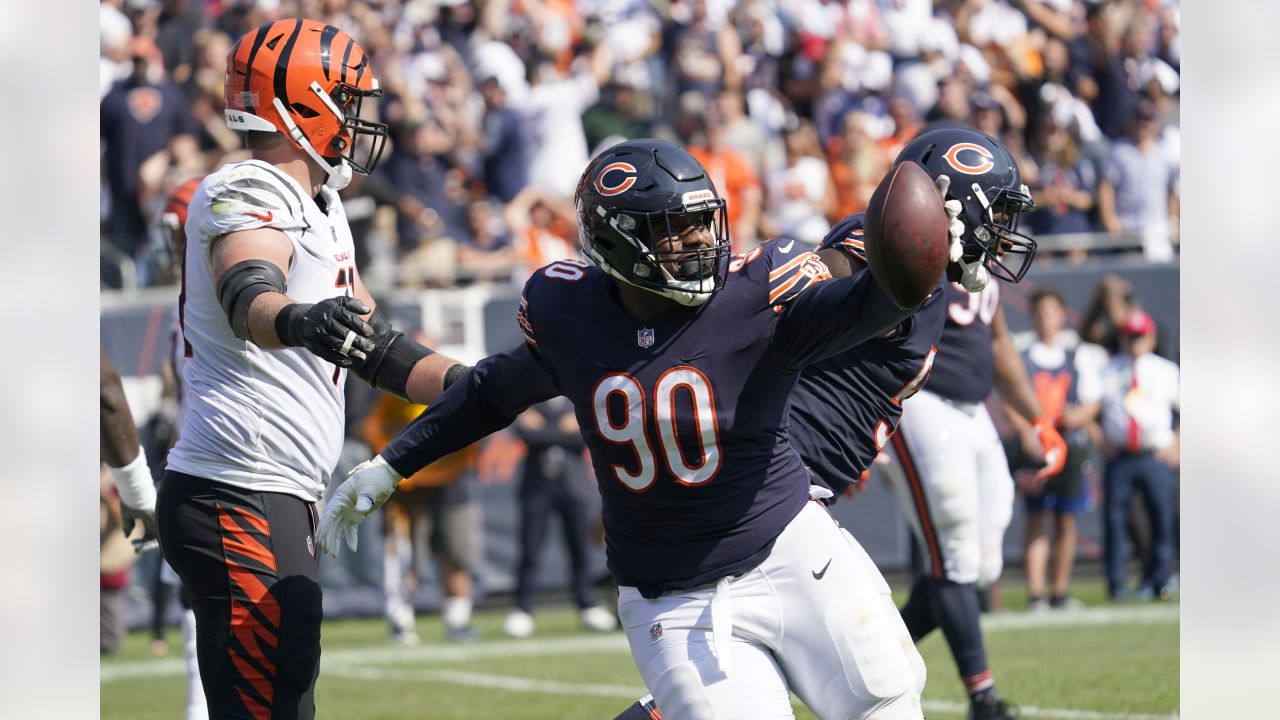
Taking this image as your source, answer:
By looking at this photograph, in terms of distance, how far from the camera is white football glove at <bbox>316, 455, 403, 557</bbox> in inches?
138

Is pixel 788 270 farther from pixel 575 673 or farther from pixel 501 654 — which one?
pixel 501 654

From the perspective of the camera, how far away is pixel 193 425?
11.9 feet

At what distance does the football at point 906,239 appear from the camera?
2797mm

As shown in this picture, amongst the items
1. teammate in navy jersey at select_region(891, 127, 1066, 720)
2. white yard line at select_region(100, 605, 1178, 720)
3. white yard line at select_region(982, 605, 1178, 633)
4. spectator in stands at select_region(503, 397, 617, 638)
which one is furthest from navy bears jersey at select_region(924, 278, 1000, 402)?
spectator in stands at select_region(503, 397, 617, 638)

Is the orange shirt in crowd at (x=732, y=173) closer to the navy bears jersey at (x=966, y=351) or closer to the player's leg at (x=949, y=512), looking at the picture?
the navy bears jersey at (x=966, y=351)

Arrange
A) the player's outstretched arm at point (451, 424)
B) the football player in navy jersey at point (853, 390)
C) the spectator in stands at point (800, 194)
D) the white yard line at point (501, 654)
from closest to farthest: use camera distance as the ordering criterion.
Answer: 1. the player's outstretched arm at point (451, 424)
2. the football player in navy jersey at point (853, 390)
3. the white yard line at point (501, 654)
4. the spectator in stands at point (800, 194)

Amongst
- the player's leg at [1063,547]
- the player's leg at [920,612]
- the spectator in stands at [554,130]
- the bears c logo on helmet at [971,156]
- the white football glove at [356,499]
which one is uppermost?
the spectator in stands at [554,130]

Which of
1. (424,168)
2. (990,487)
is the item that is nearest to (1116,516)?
(990,487)

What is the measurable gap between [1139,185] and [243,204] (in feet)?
32.9

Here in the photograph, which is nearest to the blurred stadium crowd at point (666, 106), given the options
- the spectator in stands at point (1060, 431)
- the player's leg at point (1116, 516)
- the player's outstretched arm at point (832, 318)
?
the spectator in stands at point (1060, 431)

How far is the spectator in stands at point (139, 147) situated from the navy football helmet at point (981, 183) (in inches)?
299

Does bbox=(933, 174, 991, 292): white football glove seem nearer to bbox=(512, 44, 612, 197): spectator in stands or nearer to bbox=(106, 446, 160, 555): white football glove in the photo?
bbox=(106, 446, 160, 555): white football glove

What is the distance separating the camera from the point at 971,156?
4.32 meters
